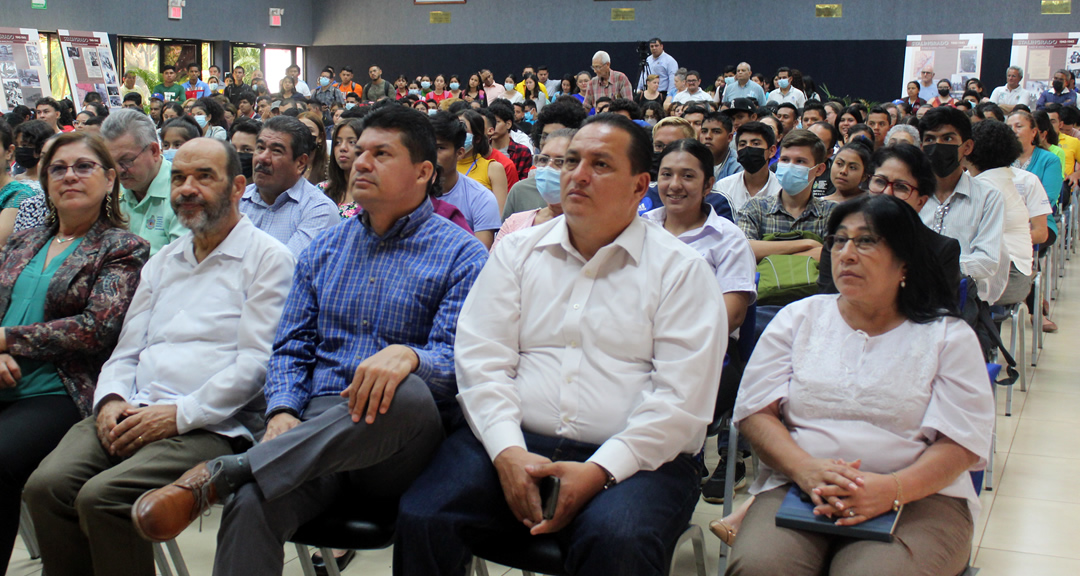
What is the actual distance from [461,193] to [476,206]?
0.10 meters

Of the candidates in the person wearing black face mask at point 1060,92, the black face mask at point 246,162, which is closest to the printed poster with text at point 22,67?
the black face mask at point 246,162

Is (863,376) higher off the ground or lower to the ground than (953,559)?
higher

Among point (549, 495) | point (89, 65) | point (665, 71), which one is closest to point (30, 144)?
point (549, 495)

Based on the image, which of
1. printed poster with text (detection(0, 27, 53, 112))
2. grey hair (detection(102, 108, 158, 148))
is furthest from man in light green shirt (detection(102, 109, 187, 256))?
printed poster with text (detection(0, 27, 53, 112))

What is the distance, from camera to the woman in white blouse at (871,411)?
6.29 feet

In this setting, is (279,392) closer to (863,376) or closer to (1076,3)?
(863,376)

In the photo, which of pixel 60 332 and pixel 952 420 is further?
pixel 60 332

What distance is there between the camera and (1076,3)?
15.3 metres

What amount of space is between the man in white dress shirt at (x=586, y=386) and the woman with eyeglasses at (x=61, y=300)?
1172 millimetres

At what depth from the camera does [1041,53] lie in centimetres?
1506

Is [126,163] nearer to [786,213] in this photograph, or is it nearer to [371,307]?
[371,307]

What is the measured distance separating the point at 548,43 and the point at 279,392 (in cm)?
1739

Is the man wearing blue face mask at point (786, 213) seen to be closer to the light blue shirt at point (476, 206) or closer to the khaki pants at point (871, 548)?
the light blue shirt at point (476, 206)

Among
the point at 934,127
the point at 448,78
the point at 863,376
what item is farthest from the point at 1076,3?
the point at 863,376
